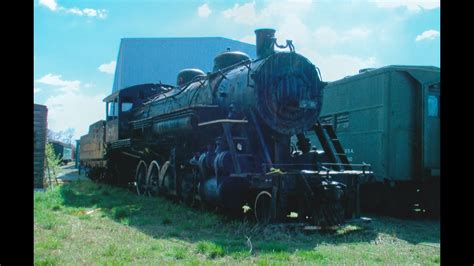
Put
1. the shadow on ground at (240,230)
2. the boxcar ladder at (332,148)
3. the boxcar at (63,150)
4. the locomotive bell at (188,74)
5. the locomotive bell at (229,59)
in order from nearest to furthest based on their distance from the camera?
the shadow on ground at (240,230) → the boxcar ladder at (332,148) → the locomotive bell at (229,59) → the locomotive bell at (188,74) → the boxcar at (63,150)

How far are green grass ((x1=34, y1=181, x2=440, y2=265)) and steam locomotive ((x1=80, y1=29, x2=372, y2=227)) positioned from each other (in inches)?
20.5

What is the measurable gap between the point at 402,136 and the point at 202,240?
6092mm

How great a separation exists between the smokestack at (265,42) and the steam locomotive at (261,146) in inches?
0.8

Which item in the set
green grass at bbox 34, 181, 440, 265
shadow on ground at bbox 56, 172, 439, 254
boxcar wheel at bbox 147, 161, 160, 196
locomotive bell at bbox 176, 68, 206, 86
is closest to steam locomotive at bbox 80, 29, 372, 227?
shadow on ground at bbox 56, 172, 439, 254

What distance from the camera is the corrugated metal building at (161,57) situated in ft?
133

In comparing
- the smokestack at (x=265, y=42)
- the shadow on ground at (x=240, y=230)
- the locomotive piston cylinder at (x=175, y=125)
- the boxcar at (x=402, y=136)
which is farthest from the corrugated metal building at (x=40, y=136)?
the boxcar at (x=402, y=136)

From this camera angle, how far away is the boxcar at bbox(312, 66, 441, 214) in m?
11.1

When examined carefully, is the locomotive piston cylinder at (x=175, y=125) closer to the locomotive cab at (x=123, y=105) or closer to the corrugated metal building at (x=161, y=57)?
→ the locomotive cab at (x=123, y=105)

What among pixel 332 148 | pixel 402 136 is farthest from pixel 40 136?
pixel 402 136

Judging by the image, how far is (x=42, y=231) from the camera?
314 inches
